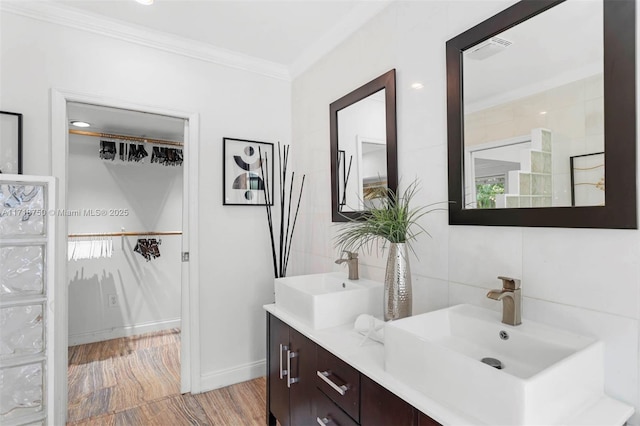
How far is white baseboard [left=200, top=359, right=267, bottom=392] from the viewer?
251 centimetres

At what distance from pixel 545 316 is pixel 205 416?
203 centimetres

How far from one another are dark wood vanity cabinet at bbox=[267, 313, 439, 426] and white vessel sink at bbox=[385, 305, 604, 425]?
0.10 metres

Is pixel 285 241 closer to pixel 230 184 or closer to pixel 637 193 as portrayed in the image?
pixel 230 184

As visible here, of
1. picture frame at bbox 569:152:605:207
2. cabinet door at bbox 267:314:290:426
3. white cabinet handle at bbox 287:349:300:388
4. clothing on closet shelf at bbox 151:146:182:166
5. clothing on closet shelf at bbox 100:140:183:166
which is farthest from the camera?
clothing on closet shelf at bbox 151:146:182:166

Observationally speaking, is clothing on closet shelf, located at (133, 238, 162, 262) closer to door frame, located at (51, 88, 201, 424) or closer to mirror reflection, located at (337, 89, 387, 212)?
→ door frame, located at (51, 88, 201, 424)

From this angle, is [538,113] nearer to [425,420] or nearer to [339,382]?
[425,420]

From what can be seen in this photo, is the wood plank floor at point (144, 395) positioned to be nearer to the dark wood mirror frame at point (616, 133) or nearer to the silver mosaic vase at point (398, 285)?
the silver mosaic vase at point (398, 285)

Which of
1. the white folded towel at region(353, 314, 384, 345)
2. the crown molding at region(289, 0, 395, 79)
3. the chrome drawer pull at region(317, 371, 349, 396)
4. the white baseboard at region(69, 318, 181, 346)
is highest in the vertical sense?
the crown molding at region(289, 0, 395, 79)

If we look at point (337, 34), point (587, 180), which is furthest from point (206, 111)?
point (587, 180)

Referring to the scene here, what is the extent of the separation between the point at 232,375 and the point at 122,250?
187 cm

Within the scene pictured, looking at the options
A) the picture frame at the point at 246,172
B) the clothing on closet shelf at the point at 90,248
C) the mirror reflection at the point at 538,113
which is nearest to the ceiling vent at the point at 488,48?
the mirror reflection at the point at 538,113

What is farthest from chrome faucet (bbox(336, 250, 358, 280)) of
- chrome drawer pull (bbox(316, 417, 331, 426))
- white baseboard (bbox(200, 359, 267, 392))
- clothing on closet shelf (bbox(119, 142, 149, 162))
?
clothing on closet shelf (bbox(119, 142, 149, 162))

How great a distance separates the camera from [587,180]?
108 cm

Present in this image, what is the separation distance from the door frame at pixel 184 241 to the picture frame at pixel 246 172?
0.74 feet
